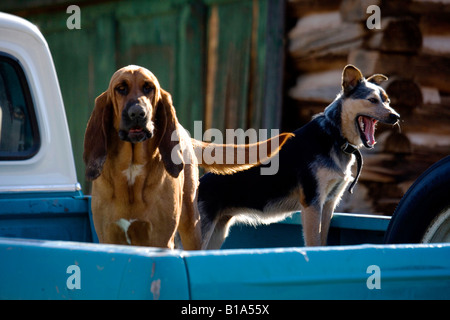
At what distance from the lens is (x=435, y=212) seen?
2.90 metres

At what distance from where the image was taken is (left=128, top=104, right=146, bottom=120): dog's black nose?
3025 mm

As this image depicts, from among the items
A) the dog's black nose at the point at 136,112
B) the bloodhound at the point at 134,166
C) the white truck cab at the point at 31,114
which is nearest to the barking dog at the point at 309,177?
the white truck cab at the point at 31,114

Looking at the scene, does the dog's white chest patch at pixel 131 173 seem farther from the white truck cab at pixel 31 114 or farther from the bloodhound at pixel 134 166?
the white truck cab at pixel 31 114

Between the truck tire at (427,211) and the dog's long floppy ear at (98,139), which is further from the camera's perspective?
the dog's long floppy ear at (98,139)

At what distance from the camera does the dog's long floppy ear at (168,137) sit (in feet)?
10.6

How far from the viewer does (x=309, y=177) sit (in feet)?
15.8

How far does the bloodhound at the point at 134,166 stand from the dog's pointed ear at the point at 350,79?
6.54ft

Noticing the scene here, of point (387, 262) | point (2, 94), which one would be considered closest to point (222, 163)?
point (2, 94)

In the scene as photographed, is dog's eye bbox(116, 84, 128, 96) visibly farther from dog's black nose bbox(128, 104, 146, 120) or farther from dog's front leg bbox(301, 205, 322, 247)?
dog's front leg bbox(301, 205, 322, 247)

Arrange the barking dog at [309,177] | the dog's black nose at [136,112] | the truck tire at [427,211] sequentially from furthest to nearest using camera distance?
1. the barking dog at [309,177]
2. the dog's black nose at [136,112]
3. the truck tire at [427,211]

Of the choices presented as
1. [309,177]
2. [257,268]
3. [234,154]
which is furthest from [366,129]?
[257,268]

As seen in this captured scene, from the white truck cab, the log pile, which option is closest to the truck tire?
the white truck cab

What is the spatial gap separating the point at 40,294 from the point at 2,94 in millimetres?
1883

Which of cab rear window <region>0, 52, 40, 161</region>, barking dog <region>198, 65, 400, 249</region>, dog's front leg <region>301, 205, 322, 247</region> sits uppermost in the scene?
cab rear window <region>0, 52, 40, 161</region>
